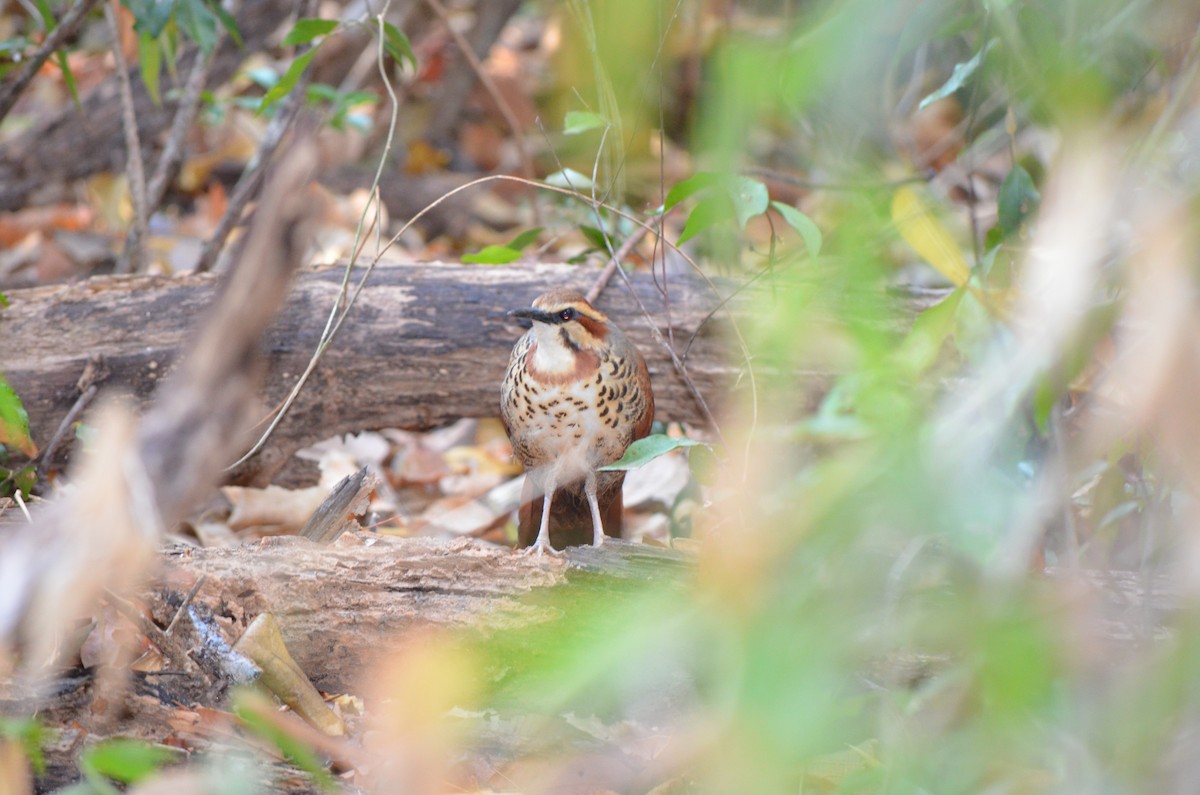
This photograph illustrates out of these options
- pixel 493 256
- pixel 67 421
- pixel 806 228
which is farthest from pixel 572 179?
pixel 67 421

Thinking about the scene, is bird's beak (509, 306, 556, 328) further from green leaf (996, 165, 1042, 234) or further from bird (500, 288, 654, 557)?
green leaf (996, 165, 1042, 234)

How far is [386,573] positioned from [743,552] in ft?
5.05

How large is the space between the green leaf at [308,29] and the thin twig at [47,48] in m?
0.78

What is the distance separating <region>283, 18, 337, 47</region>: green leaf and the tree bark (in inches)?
30.6

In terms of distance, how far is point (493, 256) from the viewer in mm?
3945

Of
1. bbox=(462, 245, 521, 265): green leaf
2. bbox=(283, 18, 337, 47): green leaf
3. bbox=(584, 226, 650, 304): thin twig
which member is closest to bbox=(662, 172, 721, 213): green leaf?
bbox=(584, 226, 650, 304): thin twig

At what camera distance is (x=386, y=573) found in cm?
271

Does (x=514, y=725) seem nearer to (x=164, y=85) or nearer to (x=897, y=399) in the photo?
(x=897, y=399)

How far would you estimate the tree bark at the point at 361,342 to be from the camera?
3529mm

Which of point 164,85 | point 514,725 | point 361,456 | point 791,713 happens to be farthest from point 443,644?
point 164,85

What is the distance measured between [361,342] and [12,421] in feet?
4.77

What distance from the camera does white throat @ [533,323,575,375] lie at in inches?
132

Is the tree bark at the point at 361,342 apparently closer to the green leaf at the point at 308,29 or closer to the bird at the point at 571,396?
the bird at the point at 571,396

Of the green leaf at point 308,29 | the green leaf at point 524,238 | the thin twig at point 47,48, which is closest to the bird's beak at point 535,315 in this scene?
the green leaf at point 524,238
